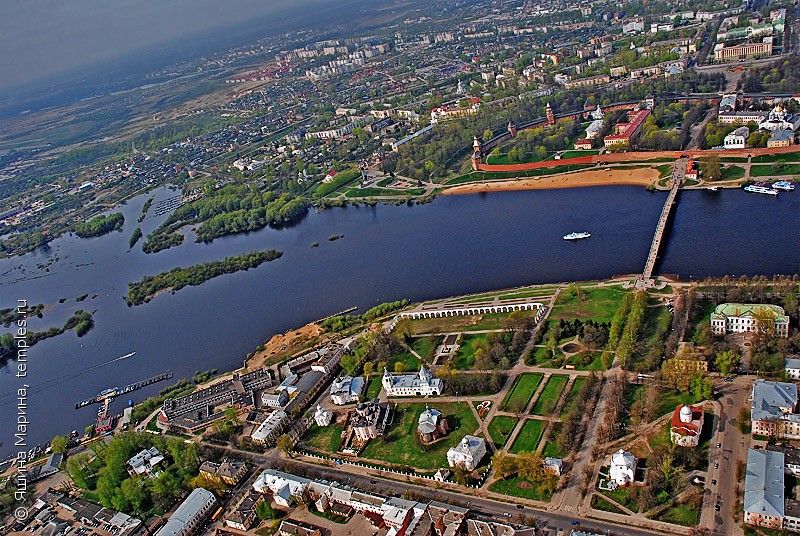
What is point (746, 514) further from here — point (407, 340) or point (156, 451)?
point (156, 451)

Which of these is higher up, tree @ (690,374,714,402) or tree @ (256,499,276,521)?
tree @ (690,374,714,402)

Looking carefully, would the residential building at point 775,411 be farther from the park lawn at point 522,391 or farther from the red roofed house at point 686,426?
the park lawn at point 522,391

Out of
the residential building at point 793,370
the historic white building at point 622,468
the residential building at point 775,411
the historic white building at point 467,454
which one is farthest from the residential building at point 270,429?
the residential building at point 793,370

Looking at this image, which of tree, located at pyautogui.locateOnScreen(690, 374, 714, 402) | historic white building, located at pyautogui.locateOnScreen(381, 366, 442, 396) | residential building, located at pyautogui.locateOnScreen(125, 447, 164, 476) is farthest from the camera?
historic white building, located at pyautogui.locateOnScreen(381, 366, 442, 396)

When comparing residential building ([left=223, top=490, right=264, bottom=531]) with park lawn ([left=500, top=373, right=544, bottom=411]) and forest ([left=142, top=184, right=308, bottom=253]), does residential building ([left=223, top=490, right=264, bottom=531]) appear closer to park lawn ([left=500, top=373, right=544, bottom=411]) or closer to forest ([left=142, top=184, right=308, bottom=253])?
park lawn ([left=500, top=373, right=544, bottom=411])

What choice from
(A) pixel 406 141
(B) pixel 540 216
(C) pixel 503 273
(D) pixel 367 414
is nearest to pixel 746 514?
(D) pixel 367 414

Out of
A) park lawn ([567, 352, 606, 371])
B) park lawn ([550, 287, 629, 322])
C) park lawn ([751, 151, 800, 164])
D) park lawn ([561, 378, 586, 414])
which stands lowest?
park lawn ([561, 378, 586, 414])

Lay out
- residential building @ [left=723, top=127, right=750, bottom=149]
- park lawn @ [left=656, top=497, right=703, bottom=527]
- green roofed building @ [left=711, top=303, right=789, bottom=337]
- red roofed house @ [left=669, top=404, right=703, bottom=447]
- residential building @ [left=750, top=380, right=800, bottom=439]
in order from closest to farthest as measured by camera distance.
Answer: park lawn @ [left=656, top=497, right=703, bottom=527] → residential building @ [left=750, top=380, right=800, bottom=439] → red roofed house @ [left=669, top=404, right=703, bottom=447] → green roofed building @ [left=711, top=303, right=789, bottom=337] → residential building @ [left=723, top=127, right=750, bottom=149]

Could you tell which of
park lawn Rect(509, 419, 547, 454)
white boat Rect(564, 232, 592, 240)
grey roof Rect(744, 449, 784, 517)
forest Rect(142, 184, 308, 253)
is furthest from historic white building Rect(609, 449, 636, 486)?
forest Rect(142, 184, 308, 253)
